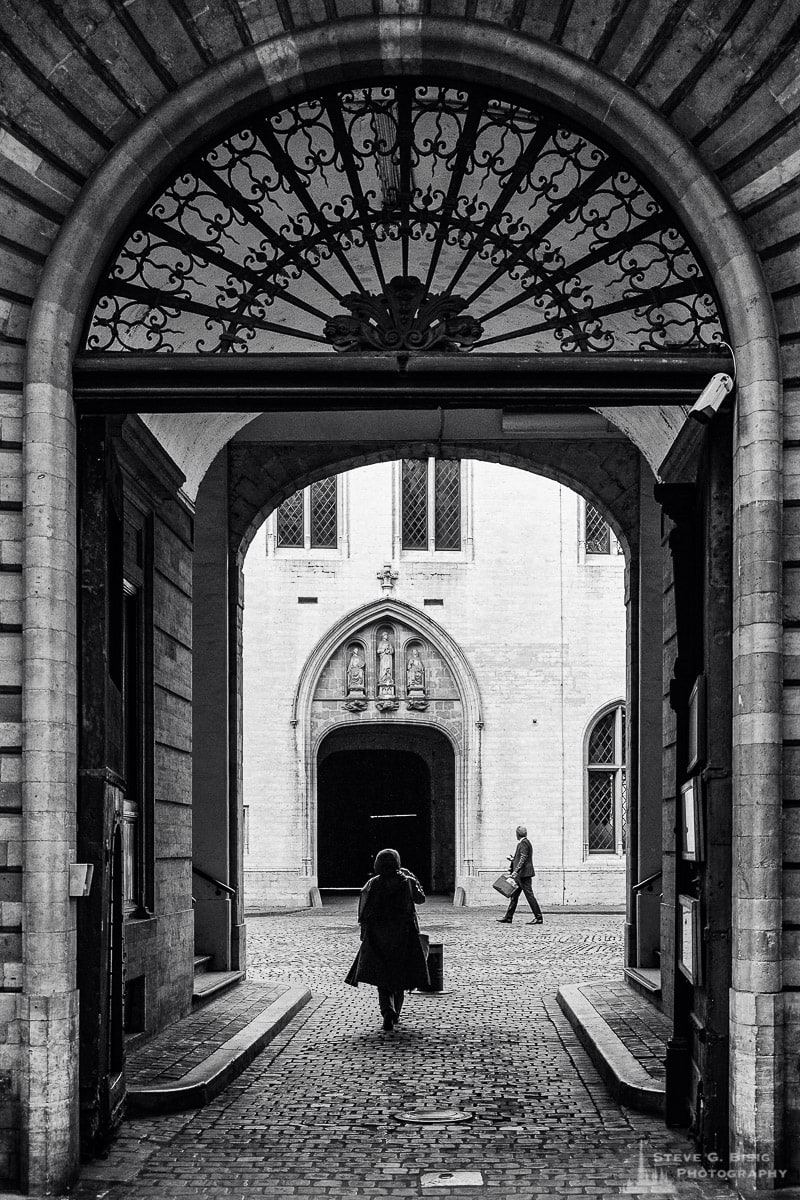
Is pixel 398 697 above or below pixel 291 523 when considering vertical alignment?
below

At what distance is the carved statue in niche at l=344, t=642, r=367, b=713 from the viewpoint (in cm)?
3069

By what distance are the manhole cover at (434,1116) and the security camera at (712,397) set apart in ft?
14.8

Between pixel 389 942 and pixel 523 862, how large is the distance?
11364 mm

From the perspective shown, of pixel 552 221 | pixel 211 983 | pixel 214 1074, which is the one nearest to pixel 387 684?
pixel 211 983

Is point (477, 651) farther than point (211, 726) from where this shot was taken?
Yes

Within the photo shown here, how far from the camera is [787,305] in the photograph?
26.8 feet

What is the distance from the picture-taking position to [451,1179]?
802 centimetres

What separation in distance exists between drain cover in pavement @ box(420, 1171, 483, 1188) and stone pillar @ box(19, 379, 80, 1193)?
1.80 meters

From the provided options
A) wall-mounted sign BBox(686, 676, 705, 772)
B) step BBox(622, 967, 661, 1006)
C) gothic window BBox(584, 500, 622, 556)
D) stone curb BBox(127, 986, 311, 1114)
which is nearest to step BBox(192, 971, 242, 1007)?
stone curb BBox(127, 986, 311, 1114)

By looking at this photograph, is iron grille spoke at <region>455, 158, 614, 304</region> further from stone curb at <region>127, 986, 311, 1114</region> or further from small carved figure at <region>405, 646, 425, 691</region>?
small carved figure at <region>405, 646, 425, 691</region>

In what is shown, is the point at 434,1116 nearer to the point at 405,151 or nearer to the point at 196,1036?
the point at 196,1036

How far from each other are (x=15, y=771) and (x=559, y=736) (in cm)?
2324

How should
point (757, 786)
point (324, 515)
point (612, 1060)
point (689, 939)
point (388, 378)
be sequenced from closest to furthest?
1. point (757, 786)
2. point (388, 378)
3. point (689, 939)
4. point (612, 1060)
5. point (324, 515)

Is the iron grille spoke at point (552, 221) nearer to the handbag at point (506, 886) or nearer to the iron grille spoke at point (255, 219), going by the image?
the iron grille spoke at point (255, 219)
